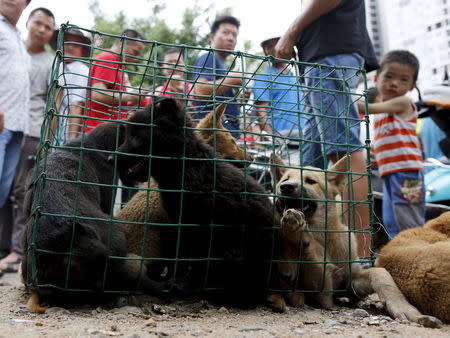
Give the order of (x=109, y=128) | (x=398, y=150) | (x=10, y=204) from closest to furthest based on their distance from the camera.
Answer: (x=109, y=128), (x=398, y=150), (x=10, y=204)

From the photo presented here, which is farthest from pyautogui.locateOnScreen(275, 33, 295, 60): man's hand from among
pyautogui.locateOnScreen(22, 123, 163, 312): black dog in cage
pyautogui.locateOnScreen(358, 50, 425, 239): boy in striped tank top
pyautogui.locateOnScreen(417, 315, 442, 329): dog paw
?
pyautogui.locateOnScreen(417, 315, 442, 329): dog paw

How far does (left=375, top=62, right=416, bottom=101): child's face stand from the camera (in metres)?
5.18

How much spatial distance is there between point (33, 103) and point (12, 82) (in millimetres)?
853

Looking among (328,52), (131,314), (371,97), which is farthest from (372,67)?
(131,314)

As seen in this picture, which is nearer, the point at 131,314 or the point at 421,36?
the point at 131,314

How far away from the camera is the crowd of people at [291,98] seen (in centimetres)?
391

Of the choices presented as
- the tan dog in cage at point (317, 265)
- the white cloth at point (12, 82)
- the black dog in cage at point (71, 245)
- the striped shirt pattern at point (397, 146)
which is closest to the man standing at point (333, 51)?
the tan dog in cage at point (317, 265)

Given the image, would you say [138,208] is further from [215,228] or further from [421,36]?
[421,36]

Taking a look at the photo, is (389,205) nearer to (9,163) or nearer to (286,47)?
(286,47)

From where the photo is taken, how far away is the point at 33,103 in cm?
585

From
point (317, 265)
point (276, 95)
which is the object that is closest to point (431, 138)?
point (276, 95)

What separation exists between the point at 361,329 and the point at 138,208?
1.87 meters

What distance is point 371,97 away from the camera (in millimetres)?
6777

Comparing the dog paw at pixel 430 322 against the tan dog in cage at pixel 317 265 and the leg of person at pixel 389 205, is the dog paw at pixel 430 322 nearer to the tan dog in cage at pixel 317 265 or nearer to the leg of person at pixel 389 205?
the tan dog in cage at pixel 317 265
